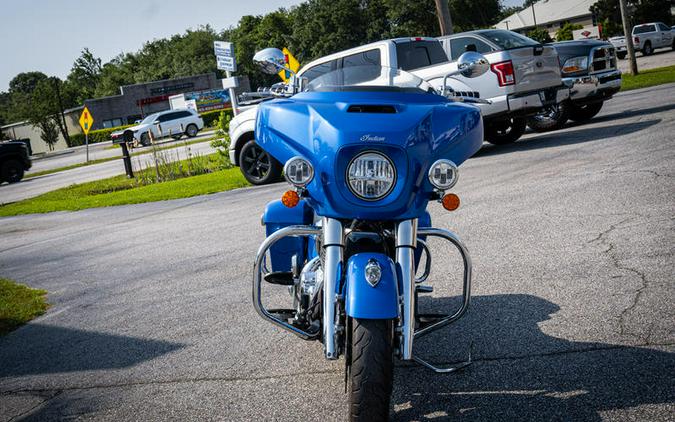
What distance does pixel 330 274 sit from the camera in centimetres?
328

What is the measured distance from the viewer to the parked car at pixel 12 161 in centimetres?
2775

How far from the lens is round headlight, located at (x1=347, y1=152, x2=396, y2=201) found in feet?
10.7

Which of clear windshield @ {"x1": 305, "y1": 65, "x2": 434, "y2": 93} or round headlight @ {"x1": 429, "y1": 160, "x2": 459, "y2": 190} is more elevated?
clear windshield @ {"x1": 305, "y1": 65, "x2": 434, "y2": 93}

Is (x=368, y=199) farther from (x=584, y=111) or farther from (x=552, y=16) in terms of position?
(x=552, y=16)

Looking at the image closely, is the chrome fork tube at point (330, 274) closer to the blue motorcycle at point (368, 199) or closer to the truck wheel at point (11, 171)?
the blue motorcycle at point (368, 199)

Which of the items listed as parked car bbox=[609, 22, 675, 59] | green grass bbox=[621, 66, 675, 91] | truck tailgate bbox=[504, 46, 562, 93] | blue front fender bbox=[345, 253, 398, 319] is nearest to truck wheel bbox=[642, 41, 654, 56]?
parked car bbox=[609, 22, 675, 59]

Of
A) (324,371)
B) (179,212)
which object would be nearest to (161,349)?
(324,371)

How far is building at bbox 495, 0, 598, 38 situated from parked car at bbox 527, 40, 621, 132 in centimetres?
7381

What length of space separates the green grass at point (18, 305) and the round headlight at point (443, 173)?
4.37m

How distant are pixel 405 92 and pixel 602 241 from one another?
309 centimetres

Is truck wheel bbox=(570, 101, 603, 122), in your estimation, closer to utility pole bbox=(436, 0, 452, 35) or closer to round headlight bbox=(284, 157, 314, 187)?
utility pole bbox=(436, 0, 452, 35)

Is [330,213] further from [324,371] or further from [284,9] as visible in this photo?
[284,9]

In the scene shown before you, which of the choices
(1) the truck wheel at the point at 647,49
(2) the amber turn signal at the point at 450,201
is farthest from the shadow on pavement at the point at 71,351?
(1) the truck wheel at the point at 647,49

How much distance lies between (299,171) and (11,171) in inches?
1102
